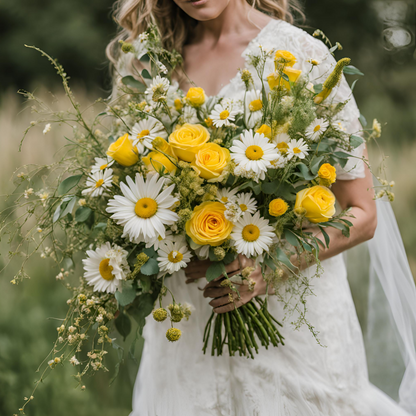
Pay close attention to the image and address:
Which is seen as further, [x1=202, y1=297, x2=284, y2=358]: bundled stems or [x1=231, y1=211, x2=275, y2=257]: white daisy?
[x1=202, y1=297, x2=284, y2=358]: bundled stems

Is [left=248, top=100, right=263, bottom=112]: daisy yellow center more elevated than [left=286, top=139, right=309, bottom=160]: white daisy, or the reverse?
[left=248, top=100, right=263, bottom=112]: daisy yellow center

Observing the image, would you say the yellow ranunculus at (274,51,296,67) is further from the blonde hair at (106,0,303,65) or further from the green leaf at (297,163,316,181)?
the blonde hair at (106,0,303,65)

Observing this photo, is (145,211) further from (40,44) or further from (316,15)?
(316,15)

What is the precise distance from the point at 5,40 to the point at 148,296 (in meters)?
4.44

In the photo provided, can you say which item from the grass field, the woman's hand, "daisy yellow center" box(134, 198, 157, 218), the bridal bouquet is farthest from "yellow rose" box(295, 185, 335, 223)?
the grass field

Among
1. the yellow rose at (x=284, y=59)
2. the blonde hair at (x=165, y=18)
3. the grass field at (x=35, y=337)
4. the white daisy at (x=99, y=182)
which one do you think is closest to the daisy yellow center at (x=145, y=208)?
the white daisy at (x=99, y=182)

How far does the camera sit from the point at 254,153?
84 cm

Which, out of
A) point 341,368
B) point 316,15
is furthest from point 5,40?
point 341,368

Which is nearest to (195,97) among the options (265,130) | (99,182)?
(265,130)

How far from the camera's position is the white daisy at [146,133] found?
886 millimetres

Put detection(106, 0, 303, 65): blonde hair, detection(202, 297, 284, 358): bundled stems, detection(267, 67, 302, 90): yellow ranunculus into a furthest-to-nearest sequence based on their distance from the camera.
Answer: detection(106, 0, 303, 65): blonde hair, detection(202, 297, 284, 358): bundled stems, detection(267, 67, 302, 90): yellow ranunculus

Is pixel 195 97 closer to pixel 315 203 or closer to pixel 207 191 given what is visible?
pixel 207 191

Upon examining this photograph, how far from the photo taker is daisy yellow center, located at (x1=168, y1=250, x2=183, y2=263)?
0.88 metres

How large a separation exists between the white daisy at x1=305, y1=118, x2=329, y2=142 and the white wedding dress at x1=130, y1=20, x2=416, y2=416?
208 mm
